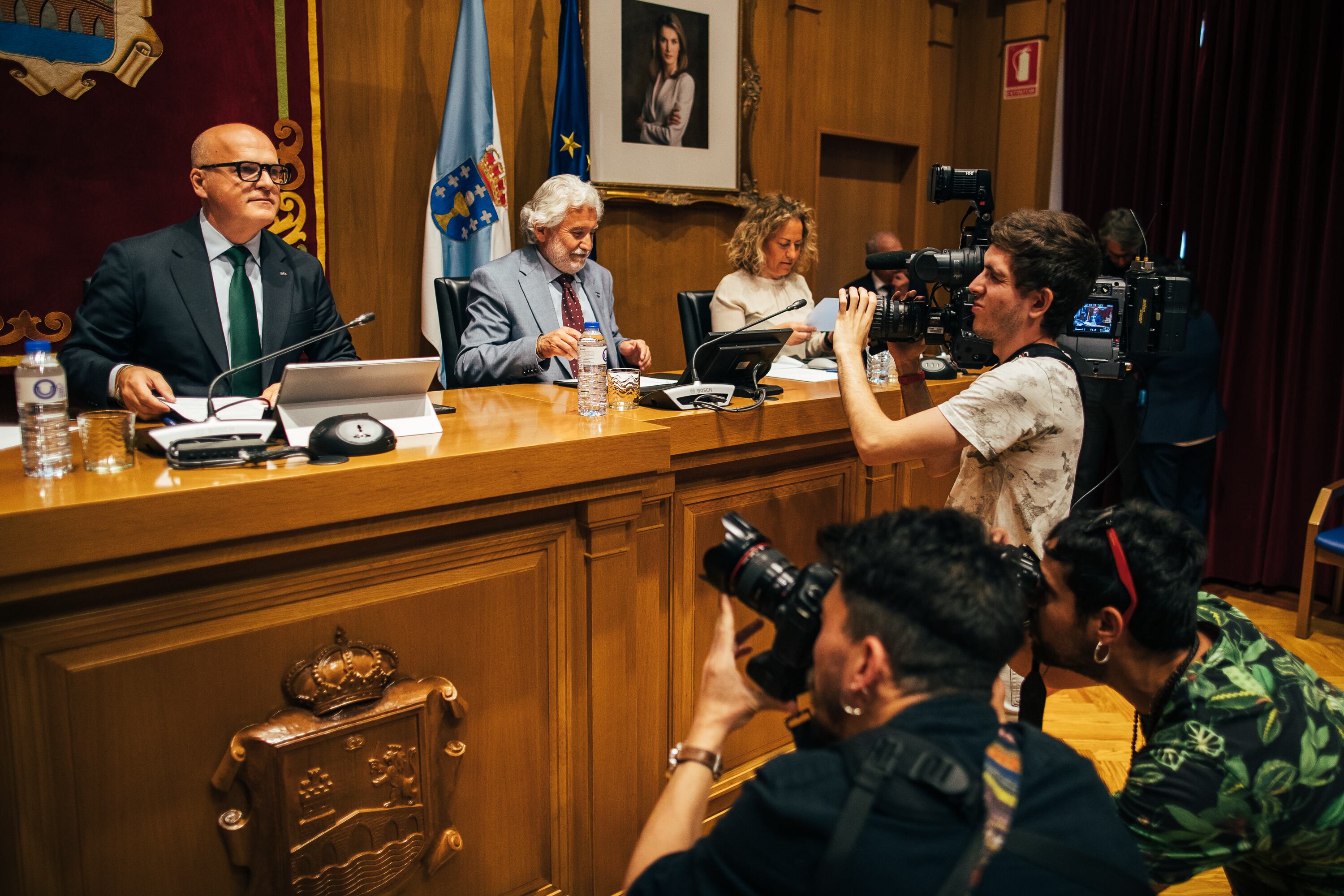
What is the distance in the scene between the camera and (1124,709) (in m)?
3.11

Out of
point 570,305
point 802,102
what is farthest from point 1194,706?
point 802,102

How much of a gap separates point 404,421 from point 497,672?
Answer: 0.48 m

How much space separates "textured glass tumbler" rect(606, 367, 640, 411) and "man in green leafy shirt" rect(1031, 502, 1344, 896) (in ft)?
3.22

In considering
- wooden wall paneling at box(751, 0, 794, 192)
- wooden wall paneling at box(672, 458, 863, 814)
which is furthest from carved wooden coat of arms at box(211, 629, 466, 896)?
wooden wall paneling at box(751, 0, 794, 192)

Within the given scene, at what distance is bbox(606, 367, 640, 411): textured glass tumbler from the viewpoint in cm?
207

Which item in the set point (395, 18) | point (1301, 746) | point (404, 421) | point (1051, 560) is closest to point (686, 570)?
point (404, 421)

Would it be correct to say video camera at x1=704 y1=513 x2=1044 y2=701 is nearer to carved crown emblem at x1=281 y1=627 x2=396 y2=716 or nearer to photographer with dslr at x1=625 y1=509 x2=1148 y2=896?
photographer with dslr at x1=625 y1=509 x2=1148 y2=896

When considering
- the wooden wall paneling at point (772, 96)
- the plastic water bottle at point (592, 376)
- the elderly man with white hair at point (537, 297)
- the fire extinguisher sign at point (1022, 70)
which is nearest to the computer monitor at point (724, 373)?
the plastic water bottle at point (592, 376)

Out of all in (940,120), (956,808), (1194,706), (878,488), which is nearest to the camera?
(956,808)

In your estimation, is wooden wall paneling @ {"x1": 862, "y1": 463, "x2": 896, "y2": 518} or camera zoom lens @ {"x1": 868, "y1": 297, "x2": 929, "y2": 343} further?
wooden wall paneling @ {"x1": 862, "y1": 463, "x2": 896, "y2": 518}

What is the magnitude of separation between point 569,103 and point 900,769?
351 cm

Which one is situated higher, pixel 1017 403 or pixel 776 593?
pixel 1017 403

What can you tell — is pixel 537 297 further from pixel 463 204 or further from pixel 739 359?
pixel 739 359

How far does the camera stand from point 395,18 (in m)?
3.55
